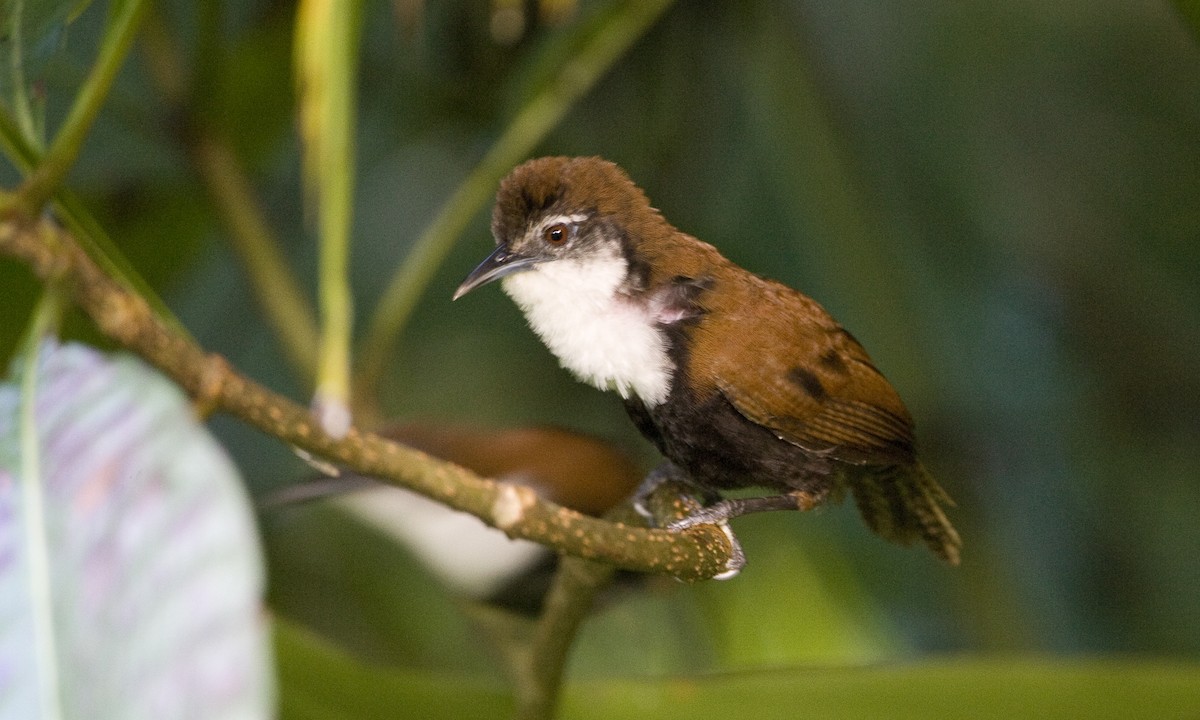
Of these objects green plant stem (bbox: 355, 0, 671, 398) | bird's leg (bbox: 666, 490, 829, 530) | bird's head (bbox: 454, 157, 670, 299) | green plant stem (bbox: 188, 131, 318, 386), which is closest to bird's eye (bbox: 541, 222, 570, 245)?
bird's head (bbox: 454, 157, 670, 299)

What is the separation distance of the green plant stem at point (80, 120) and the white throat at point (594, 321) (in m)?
0.16

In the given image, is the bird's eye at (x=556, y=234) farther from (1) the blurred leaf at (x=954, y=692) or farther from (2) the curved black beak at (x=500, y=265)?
(1) the blurred leaf at (x=954, y=692)

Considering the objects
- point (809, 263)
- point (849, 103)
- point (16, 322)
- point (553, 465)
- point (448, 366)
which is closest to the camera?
point (553, 465)

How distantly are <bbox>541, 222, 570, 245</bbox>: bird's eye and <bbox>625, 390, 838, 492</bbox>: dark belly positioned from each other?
77 mm

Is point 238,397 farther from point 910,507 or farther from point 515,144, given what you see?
point 515,144

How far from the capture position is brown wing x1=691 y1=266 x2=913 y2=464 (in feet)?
1.47

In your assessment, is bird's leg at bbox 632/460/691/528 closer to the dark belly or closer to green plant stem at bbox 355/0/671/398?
the dark belly

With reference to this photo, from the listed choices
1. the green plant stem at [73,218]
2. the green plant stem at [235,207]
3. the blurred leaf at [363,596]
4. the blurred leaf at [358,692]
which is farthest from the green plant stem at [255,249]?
the green plant stem at [73,218]

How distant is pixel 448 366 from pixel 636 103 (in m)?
0.51

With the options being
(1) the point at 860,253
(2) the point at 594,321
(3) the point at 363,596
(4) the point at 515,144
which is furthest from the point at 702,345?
(3) the point at 363,596

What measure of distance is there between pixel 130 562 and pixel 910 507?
11.6 inches

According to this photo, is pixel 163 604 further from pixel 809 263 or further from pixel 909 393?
pixel 809 263

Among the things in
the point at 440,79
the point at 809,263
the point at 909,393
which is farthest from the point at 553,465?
the point at 440,79

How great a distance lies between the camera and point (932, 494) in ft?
1.51
